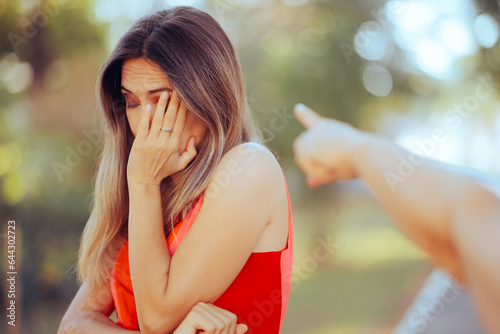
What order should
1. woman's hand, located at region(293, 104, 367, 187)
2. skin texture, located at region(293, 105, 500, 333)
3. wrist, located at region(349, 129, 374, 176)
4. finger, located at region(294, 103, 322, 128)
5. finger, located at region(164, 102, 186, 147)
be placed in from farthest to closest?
1. finger, located at region(294, 103, 322, 128)
2. woman's hand, located at region(293, 104, 367, 187)
3. wrist, located at region(349, 129, 374, 176)
4. skin texture, located at region(293, 105, 500, 333)
5. finger, located at region(164, 102, 186, 147)

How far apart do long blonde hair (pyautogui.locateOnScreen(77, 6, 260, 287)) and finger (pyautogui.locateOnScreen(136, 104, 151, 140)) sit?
0.07 m

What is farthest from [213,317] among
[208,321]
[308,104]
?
[308,104]

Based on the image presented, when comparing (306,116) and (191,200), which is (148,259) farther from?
(306,116)

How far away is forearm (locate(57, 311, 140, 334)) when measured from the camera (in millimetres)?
970

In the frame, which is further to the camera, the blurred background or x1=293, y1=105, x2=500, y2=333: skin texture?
the blurred background

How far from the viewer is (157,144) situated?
89cm

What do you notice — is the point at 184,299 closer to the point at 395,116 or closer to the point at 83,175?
the point at 83,175

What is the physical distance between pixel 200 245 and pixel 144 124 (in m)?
0.27

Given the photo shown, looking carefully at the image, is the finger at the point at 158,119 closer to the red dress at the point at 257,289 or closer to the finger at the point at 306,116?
the red dress at the point at 257,289

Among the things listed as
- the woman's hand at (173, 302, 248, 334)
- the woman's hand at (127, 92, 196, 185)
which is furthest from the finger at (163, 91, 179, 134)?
the woman's hand at (173, 302, 248, 334)

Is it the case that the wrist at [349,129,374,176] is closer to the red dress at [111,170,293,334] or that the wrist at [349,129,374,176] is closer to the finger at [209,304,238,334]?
the red dress at [111,170,293,334]

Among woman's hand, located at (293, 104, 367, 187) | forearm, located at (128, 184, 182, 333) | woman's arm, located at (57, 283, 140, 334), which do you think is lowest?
woman's hand, located at (293, 104, 367, 187)

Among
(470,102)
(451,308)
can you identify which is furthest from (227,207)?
(451,308)

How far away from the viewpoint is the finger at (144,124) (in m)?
0.90
